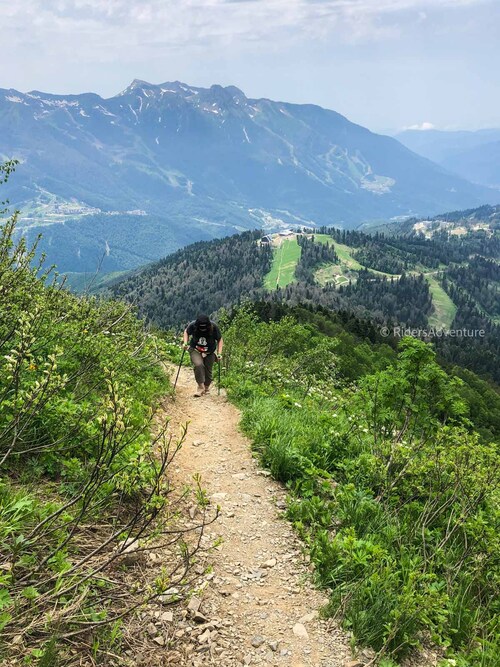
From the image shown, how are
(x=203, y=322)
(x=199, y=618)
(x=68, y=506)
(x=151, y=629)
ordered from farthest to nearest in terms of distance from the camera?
(x=203, y=322) < (x=199, y=618) < (x=151, y=629) < (x=68, y=506)

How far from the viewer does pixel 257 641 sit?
497 cm

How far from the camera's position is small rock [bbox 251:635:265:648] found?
4.93 meters

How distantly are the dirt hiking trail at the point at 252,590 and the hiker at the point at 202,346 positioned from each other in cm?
573

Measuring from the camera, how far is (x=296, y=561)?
253 inches

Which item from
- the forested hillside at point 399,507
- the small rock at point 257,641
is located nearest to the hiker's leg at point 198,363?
the forested hillside at point 399,507

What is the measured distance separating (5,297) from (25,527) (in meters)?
3.02

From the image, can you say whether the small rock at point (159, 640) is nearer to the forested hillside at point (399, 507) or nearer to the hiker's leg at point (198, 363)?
the forested hillside at point (399, 507)

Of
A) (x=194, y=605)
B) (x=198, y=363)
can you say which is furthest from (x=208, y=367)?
(x=194, y=605)

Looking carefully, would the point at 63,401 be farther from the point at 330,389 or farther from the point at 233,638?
the point at 330,389

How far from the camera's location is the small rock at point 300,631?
5.15m

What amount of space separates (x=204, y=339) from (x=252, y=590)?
32.4 ft

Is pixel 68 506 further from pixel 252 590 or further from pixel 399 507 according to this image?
pixel 399 507

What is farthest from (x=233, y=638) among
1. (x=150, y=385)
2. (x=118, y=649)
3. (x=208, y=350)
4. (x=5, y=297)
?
(x=208, y=350)

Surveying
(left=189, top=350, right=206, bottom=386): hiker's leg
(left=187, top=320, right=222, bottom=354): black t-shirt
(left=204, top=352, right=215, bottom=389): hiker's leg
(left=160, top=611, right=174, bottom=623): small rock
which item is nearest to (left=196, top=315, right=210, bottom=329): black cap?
(left=187, top=320, right=222, bottom=354): black t-shirt
